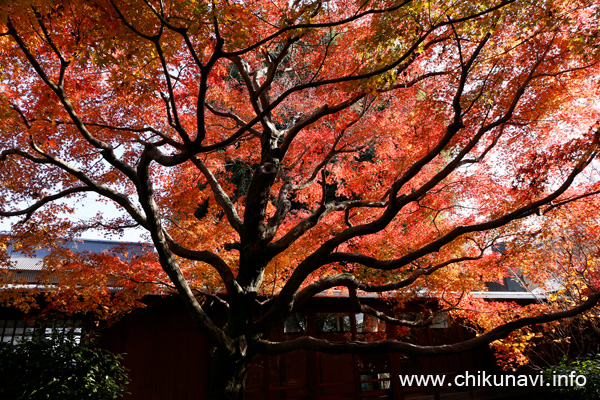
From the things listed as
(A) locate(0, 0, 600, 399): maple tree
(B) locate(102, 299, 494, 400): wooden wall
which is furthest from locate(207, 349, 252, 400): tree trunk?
(B) locate(102, 299, 494, 400): wooden wall

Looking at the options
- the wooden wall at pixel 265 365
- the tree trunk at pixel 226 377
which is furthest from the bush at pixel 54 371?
the wooden wall at pixel 265 365

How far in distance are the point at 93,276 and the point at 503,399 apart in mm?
12953

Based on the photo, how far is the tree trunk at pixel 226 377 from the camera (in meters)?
5.37

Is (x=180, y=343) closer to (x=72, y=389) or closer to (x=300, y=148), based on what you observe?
(x=72, y=389)

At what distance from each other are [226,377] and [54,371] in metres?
2.20

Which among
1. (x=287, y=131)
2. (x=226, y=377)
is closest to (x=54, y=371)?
(x=226, y=377)

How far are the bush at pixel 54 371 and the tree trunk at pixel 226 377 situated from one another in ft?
4.50

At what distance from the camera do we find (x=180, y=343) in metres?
8.95

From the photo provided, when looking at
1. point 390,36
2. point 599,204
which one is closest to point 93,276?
point 390,36

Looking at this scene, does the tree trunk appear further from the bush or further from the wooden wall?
the wooden wall

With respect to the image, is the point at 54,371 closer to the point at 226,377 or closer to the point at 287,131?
the point at 226,377

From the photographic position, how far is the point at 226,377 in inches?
213

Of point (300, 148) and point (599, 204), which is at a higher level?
point (300, 148)

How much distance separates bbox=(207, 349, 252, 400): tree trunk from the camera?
5.37 meters
